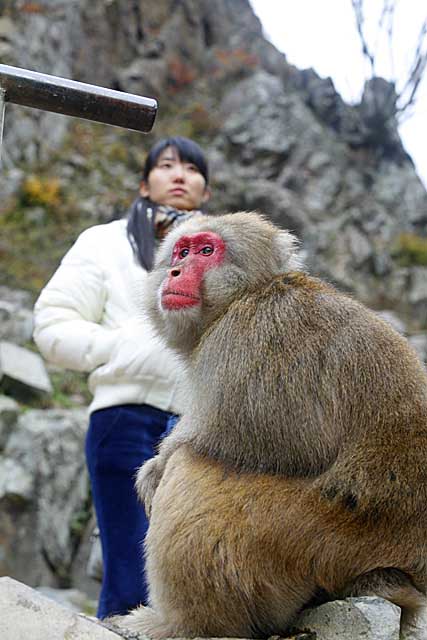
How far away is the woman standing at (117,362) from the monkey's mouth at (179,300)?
0.31m

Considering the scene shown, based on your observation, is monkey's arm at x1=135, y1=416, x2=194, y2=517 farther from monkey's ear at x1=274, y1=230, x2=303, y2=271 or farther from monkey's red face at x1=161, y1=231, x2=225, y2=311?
monkey's ear at x1=274, y1=230, x2=303, y2=271

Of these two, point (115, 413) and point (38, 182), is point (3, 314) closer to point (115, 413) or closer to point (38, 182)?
point (38, 182)

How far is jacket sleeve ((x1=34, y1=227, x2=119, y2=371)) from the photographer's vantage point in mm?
2639

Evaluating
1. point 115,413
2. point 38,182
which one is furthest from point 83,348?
point 38,182

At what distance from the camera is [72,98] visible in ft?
5.46

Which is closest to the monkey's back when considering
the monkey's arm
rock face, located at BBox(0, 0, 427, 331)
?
the monkey's arm

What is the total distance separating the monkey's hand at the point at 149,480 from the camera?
2.06 metres

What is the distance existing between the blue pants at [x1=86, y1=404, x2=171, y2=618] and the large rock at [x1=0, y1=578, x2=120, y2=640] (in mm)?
866

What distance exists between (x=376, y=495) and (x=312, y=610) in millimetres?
319

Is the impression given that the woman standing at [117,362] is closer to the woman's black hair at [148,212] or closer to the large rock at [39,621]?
the woman's black hair at [148,212]

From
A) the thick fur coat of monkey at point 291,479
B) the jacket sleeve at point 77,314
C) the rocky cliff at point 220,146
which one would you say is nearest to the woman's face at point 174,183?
the jacket sleeve at point 77,314

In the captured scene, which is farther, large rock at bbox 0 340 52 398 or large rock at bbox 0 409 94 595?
large rock at bbox 0 340 52 398

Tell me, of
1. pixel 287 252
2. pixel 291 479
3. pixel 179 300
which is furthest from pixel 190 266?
pixel 291 479

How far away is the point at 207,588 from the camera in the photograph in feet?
5.65
